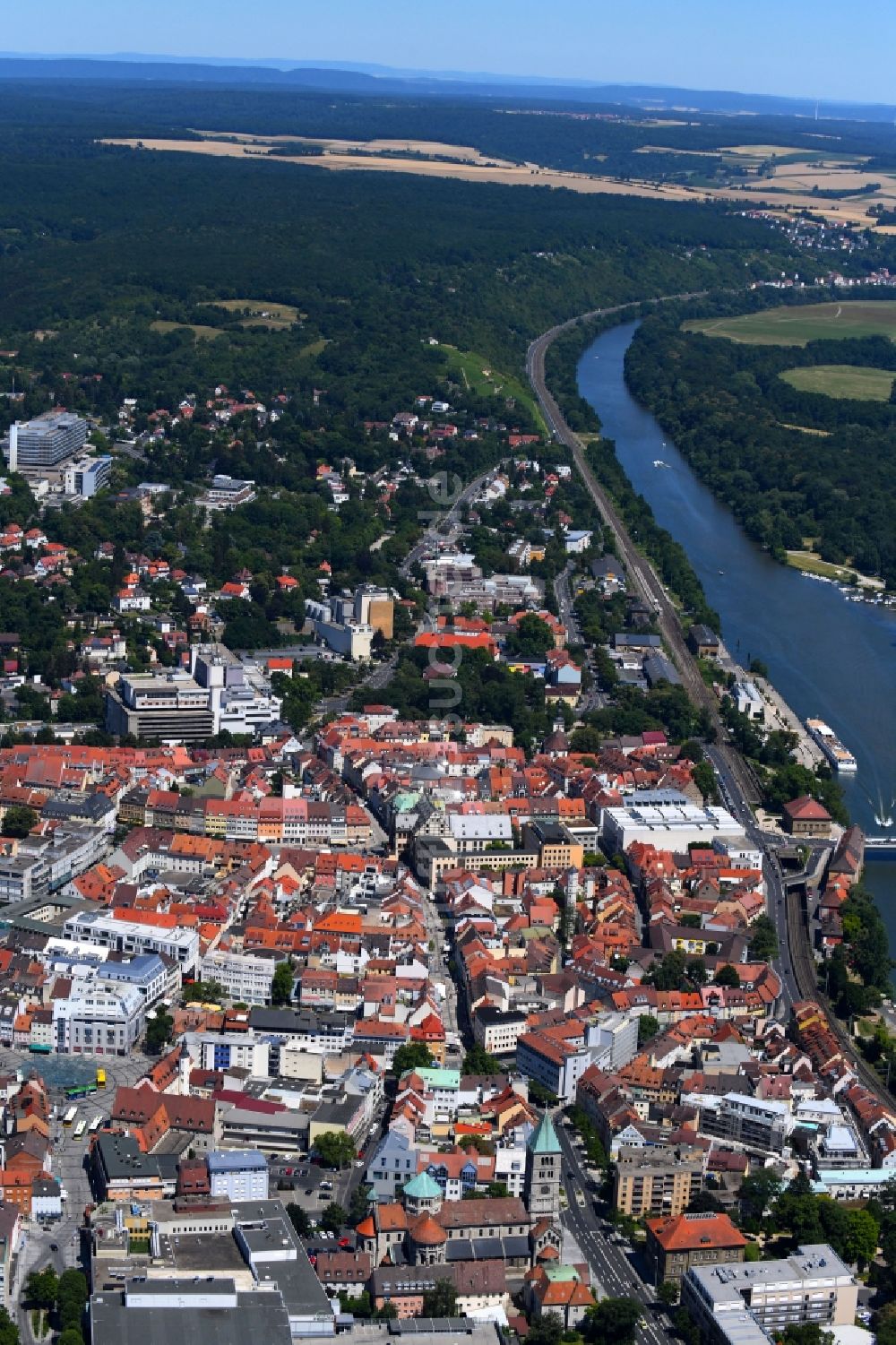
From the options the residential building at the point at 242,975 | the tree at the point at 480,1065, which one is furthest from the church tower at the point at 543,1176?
the residential building at the point at 242,975

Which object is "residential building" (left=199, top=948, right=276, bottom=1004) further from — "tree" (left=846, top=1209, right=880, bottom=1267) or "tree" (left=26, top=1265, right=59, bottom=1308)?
"tree" (left=846, top=1209, right=880, bottom=1267)

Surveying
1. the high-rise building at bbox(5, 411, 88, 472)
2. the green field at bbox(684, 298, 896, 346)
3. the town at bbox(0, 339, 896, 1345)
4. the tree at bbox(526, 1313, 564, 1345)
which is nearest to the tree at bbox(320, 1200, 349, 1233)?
the town at bbox(0, 339, 896, 1345)

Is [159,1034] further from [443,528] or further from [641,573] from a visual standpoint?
[443,528]

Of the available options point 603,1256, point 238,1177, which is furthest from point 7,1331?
point 603,1256

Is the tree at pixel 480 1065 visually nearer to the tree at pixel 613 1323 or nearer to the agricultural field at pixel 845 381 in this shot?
the tree at pixel 613 1323

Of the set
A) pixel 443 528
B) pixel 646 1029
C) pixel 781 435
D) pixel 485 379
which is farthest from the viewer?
pixel 485 379
